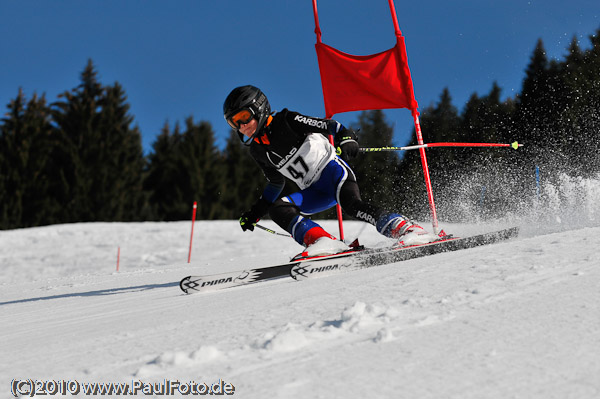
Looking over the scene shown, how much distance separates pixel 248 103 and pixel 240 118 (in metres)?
0.14

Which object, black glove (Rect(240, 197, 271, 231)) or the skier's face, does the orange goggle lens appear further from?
black glove (Rect(240, 197, 271, 231))

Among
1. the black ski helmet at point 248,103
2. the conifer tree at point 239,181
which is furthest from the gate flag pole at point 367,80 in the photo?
the conifer tree at point 239,181

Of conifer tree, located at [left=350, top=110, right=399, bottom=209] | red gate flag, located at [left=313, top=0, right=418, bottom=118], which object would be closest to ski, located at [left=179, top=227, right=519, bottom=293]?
red gate flag, located at [left=313, top=0, right=418, bottom=118]

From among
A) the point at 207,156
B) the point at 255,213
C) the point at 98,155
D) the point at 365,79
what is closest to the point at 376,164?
the point at 207,156

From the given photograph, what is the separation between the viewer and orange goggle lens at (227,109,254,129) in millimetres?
3959

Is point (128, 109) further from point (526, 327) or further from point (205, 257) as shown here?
point (526, 327)

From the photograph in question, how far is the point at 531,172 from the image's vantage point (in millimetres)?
19141

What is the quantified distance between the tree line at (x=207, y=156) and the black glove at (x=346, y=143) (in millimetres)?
14554

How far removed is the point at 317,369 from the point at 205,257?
981cm

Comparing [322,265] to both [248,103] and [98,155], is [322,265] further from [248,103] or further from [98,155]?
[98,155]

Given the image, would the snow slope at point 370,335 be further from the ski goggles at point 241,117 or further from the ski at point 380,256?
the ski goggles at point 241,117

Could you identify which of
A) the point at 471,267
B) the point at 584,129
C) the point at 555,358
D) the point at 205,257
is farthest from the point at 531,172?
the point at 555,358

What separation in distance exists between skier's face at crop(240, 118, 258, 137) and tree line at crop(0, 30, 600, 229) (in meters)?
14.9

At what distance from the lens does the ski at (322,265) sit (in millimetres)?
3461
